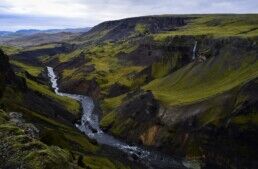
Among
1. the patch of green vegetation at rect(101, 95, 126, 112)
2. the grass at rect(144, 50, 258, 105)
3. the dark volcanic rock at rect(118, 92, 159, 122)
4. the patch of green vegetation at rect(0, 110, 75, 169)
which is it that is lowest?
the patch of green vegetation at rect(101, 95, 126, 112)

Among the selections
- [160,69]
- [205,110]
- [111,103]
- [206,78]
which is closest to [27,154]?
[205,110]

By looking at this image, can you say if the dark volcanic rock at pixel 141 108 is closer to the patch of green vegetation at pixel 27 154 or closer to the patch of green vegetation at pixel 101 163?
the patch of green vegetation at pixel 101 163

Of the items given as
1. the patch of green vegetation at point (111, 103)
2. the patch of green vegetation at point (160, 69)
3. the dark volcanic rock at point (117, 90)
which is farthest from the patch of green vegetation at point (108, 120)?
the patch of green vegetation at point (160, 69)

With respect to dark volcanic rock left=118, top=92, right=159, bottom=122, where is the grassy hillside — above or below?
above

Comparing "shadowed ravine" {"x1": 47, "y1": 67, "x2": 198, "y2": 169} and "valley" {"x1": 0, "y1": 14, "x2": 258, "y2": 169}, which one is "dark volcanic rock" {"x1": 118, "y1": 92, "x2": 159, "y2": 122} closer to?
"valley" {"x1": 0, "y1": 14, "x2": 258, "y2": 169}

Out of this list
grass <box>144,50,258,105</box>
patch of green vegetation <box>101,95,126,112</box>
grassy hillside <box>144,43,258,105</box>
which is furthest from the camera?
patch of green vegetation <box>101,95,126,112</box>

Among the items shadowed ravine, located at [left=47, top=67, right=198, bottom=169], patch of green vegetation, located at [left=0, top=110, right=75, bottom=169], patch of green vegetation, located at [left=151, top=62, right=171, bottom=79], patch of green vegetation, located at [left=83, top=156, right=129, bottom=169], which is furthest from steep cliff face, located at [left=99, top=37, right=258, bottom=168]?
patch of green vegetation, located at [left=0, top=110, right=75, bottom=169]

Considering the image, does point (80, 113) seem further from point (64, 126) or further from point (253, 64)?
point (253, 64)

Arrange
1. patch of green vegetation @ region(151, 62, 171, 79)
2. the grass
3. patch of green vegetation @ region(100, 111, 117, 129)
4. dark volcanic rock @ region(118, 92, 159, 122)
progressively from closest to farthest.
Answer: the grass → dark volcanic rock @ region(118, 92, 159, 122) → patch of green vegetation @ region(100, 111, 117, 129) → patch of green vegetation @ region(151, 62, 171, 79)

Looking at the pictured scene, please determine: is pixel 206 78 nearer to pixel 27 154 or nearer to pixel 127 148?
pixel 127 148
